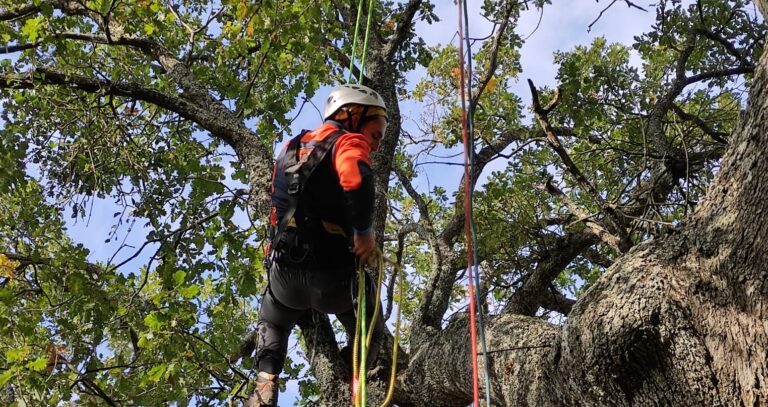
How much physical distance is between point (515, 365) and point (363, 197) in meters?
1.08

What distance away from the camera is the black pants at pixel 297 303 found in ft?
10.4

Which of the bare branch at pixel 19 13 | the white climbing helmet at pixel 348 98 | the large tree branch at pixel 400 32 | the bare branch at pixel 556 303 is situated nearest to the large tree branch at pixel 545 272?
the bare branch at pixel 556 303

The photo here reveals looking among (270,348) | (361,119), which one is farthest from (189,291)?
(361,119)

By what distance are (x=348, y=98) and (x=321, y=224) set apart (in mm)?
641

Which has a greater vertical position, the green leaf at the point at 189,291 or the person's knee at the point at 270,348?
the green leaf at the point at 189,291

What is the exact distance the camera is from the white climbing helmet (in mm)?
3248

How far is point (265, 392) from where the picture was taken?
3.29 metres

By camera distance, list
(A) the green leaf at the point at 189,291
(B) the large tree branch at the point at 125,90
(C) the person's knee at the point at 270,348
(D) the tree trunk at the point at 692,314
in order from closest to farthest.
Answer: (D) the tree trunk at the point at 692,314, (C) the person's knee at the point at 270,348, (A) the green leaf at the point at 189,291, (B) the large tree branch at the point at 125,90

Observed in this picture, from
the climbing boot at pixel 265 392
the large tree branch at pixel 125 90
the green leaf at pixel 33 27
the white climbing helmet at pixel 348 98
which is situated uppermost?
the green leaf at pixel 33 27

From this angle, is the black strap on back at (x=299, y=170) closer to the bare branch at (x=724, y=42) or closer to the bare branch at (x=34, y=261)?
the bare branch at (x=34, y=261)

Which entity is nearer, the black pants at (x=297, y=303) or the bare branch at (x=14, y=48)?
the black pants at (x=297, y=303)

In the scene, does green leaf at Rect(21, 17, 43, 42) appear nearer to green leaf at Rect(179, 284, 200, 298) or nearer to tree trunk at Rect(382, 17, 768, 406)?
green leaf at Rect(179, 284, 200, 298)

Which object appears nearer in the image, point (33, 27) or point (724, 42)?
point (33, 27)

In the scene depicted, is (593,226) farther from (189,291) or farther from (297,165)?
(189,291)
